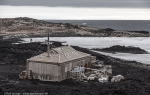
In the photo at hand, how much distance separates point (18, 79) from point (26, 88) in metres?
4.10

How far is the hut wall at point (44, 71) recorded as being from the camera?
94.6ft

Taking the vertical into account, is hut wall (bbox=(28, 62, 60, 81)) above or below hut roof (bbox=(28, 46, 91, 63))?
below

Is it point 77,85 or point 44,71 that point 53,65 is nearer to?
point 44,71

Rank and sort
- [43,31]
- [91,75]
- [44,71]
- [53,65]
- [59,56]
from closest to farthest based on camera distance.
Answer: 1. [53,65]
2. [44,71]
3. [59,56]
4. [91,75]
5. [43,31]

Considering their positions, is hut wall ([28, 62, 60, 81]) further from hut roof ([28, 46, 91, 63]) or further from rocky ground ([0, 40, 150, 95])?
rocky ground ([0, 40, 150, 95])

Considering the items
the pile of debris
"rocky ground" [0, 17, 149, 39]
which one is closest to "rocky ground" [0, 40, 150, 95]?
the pile of debris

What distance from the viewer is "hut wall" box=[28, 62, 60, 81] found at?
94.6 ft

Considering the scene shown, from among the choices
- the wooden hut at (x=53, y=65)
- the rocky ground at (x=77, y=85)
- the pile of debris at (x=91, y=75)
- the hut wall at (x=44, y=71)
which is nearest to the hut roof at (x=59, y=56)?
the wooden hut at (x=53, y=65)

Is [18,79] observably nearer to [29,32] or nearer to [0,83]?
[0,83]

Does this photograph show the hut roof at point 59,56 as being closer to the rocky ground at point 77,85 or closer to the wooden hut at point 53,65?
the wooden hut at point 53,65

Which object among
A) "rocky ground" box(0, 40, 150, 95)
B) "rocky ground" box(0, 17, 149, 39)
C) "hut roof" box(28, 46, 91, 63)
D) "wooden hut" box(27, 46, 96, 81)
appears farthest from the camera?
"rocky ground" box(0, 17, 149, 39)

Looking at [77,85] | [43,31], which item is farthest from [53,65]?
[43,31]

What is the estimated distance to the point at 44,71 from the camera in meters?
29.3

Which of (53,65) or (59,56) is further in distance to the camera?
(59,56)
